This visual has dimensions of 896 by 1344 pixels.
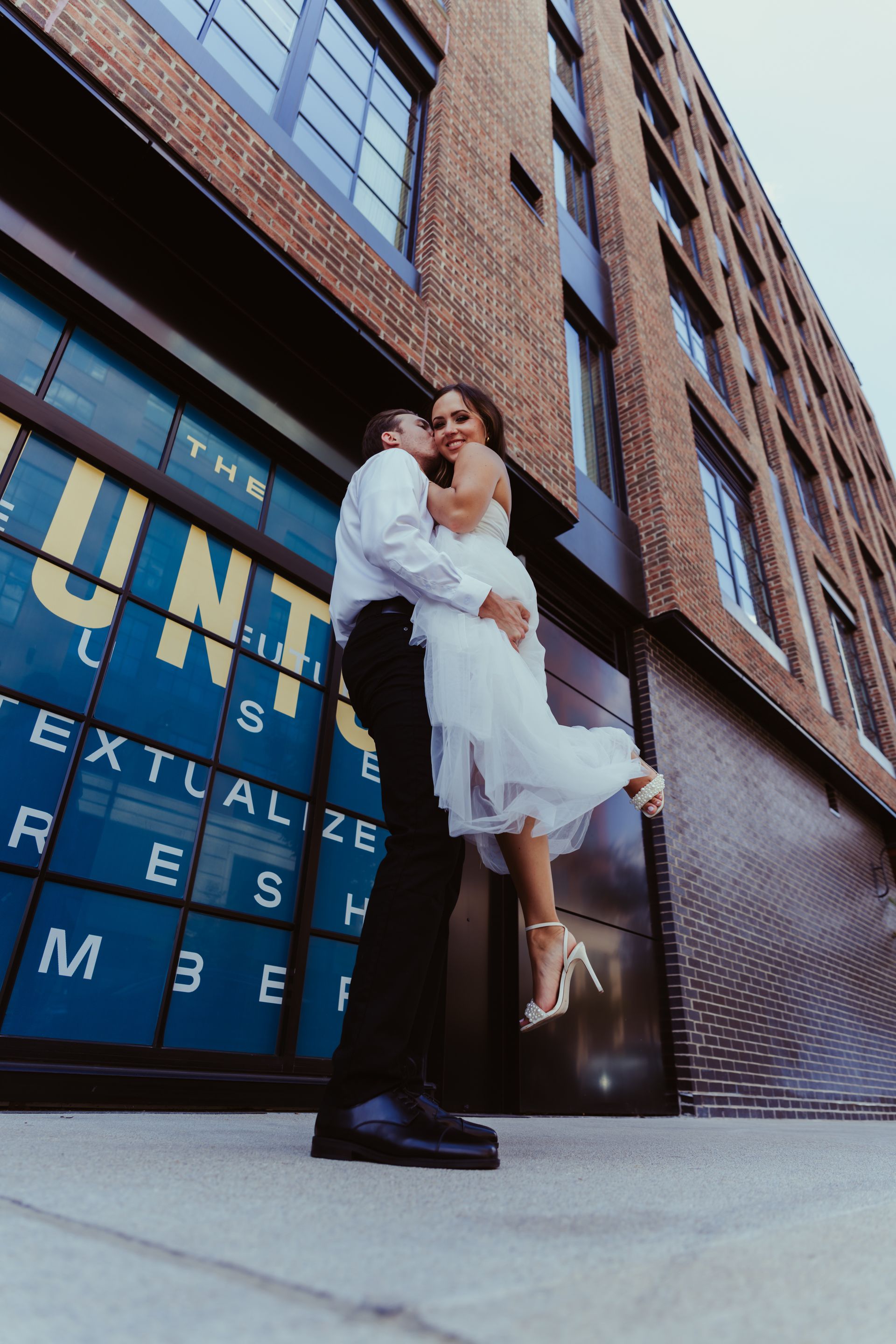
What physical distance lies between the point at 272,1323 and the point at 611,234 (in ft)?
36.6

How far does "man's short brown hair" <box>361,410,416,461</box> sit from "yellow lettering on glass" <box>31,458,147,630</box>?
145 centimetres

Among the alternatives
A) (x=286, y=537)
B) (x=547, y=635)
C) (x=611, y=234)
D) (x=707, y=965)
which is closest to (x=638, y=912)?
(x=707, y=965)

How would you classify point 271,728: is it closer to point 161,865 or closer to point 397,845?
point 161,865

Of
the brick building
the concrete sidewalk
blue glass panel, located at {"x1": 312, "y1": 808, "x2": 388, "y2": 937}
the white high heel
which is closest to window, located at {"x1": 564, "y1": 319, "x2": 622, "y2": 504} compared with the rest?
the brick building

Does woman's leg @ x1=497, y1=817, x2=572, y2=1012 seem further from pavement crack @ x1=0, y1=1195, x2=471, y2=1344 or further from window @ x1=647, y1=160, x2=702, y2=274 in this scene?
window @ x1=647, y1=160, x2=702, y2=274

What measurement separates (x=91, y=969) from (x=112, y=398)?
262cm

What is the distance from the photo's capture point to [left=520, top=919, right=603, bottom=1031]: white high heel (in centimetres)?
191

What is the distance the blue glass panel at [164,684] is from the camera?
317 centimetres

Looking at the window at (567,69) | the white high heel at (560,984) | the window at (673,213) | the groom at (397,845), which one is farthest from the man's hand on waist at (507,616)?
the window at (673,213)

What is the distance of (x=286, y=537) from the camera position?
4.11 metres

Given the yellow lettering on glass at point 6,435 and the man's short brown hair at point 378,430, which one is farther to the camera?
the yellow lettering on glass at point 6,435

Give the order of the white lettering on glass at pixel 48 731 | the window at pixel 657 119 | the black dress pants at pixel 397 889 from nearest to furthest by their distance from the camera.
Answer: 1. the black dress pants at pixel 397 889
2. the white lettering on glass at pixel 48 731
3. the window at pixel 657 119

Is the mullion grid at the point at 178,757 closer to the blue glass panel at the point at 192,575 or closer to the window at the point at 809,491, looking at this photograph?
the blue glass panel at the point at 192,575

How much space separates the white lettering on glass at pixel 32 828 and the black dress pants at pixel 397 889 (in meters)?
1.54
